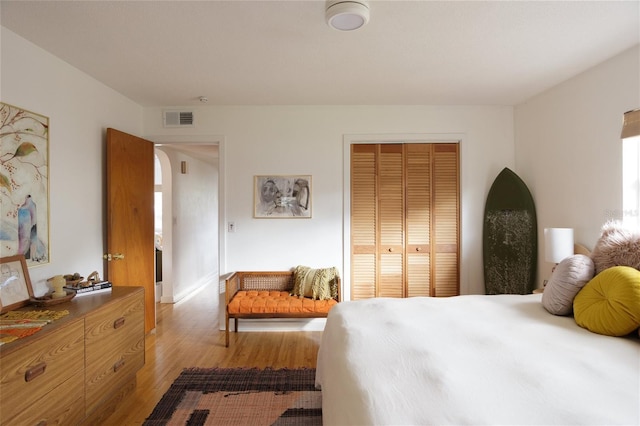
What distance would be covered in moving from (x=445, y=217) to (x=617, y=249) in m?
1.93

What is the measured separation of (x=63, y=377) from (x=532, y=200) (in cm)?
411

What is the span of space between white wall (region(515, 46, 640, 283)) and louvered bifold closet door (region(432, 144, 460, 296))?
73 centimetres

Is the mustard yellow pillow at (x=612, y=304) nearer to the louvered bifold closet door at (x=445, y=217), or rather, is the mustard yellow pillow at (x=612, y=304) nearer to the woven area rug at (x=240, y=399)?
the woven area rug at (x=240, y=399)

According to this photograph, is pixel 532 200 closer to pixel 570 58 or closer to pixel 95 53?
pixel 570 58

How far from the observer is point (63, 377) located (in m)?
1.77

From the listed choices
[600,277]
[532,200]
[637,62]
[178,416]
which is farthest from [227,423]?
[637,62]

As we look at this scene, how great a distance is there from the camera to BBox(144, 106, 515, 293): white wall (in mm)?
3740

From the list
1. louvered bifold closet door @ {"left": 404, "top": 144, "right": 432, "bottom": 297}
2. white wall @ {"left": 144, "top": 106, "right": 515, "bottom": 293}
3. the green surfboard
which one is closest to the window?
the green surfboard

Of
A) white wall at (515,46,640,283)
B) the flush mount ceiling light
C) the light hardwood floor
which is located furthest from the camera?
white wall at (515,46,640,283)

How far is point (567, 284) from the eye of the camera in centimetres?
191

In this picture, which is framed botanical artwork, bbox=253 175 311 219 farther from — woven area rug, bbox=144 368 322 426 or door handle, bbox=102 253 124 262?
woven area rug, bbox=144 368 322 426

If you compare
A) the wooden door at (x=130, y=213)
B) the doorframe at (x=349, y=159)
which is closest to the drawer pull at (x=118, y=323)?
the wooden door at (x=130, y=213)

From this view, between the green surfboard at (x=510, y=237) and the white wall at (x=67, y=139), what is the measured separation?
12.8 ft

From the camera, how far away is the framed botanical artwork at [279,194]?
375 cm
